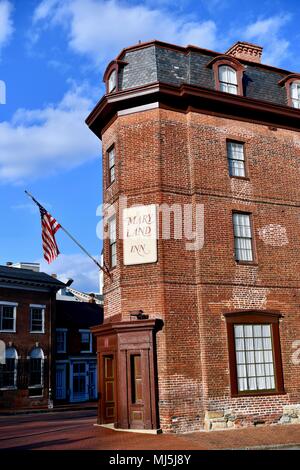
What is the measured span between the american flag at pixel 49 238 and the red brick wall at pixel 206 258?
2.09 meters

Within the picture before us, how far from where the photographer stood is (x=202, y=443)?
12461 mm

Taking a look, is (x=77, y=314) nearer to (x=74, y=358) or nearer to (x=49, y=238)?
(x=74, y=358)

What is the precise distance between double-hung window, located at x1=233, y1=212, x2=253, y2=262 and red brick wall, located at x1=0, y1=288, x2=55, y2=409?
65.7ft

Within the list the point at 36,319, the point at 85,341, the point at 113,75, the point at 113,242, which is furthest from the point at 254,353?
the point at 85,341

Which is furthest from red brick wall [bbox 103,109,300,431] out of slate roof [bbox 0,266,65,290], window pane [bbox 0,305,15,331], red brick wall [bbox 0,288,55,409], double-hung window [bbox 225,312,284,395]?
red brick wall [bbox 0,288,55,409]

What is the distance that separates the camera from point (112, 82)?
1850 centimetres

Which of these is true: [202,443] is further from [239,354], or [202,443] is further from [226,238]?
[226,238]

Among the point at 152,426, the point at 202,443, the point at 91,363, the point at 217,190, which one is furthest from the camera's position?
the point at 91,363

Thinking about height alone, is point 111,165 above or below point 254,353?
above

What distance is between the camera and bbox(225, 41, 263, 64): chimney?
68.3ft

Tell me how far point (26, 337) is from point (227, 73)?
73.0 feet

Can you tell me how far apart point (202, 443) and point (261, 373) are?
4.27m

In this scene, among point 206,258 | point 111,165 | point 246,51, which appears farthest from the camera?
point 246,51
